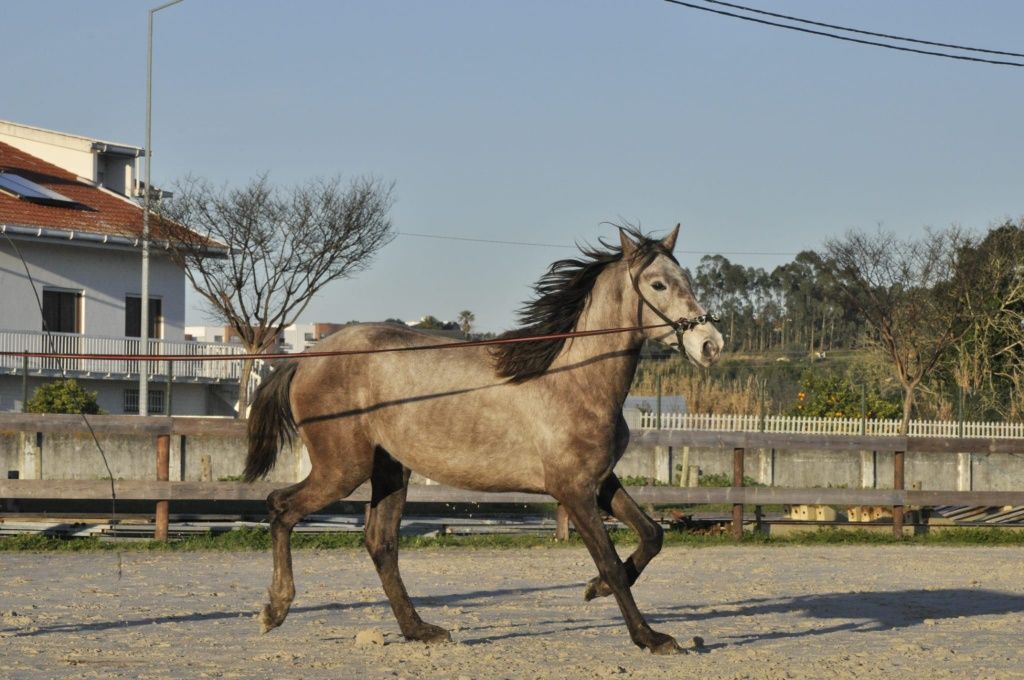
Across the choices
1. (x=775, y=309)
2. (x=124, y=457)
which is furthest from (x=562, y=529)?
(x=775, y=309)

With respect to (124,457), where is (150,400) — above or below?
above

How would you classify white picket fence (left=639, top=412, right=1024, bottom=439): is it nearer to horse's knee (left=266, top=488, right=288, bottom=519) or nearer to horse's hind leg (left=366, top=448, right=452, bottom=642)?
horse's hind leg (left=366, top=448, right=452, bottom=642)

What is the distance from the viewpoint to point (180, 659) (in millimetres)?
6805

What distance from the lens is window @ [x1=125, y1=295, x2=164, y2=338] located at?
124 ft

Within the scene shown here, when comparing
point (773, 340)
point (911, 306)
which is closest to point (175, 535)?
point (911, 306)

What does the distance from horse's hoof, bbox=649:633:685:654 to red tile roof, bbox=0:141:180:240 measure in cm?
2997

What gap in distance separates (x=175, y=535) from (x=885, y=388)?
32677 mm

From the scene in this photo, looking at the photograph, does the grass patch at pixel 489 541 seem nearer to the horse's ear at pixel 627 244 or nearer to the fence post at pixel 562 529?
the fence post at pixel 562 529

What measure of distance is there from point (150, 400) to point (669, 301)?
30850mm

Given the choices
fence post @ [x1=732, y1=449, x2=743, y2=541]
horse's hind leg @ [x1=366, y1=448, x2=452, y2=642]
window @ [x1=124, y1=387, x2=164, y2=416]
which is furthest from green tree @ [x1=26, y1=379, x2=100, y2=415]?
horse's hind leg @ [x1=366, y1=448, x2=452, y2=642]

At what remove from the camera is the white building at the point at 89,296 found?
34.0 m

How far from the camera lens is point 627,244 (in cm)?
754

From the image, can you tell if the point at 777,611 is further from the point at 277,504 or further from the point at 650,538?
the point at 277,504

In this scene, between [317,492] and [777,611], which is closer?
[317,492]
